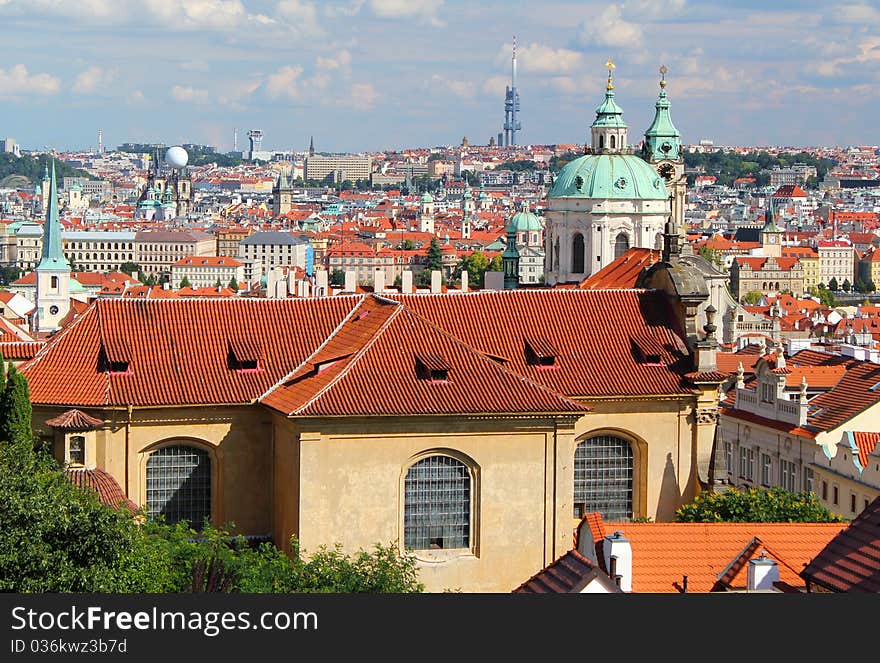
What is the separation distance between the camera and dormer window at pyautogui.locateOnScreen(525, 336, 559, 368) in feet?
106

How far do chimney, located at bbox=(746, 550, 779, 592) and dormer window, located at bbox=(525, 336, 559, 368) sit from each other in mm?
10020

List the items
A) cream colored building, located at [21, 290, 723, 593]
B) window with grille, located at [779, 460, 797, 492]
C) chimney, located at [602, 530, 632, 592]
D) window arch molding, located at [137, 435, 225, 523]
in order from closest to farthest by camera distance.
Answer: chimney, located at [602, 530, 632, 592], cream colored building, located at [21, 290, 723, 593], window arch molding, located at [137, 435, 225, 523], window with grille, located at [779, 460, 797, 492]

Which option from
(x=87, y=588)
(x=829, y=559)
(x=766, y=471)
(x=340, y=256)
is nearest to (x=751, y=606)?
(x=829, y=559)

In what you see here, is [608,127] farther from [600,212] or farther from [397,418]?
[397,418]

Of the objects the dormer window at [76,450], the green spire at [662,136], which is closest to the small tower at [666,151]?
the green spire at [662,136]

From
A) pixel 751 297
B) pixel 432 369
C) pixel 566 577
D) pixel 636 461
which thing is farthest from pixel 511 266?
pixel 566 577

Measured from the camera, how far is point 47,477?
85.8 feet

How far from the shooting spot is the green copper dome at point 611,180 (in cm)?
8975

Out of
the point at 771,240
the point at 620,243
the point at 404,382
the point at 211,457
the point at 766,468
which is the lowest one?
the point at 766,468

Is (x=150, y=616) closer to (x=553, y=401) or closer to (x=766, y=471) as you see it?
(x=553, y=401)

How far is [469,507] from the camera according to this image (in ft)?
99.0

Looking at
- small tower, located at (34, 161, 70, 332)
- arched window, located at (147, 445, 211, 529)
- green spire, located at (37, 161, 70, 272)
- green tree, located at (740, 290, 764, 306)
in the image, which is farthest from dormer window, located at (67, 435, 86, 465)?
green tree, located at (740, 290, 764, 306)

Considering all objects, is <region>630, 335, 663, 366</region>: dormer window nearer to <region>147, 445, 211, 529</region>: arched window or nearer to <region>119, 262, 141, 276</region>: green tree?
<region>147, 445, 211, 529</region>: arched window

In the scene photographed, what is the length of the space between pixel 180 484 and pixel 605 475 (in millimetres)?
7273
